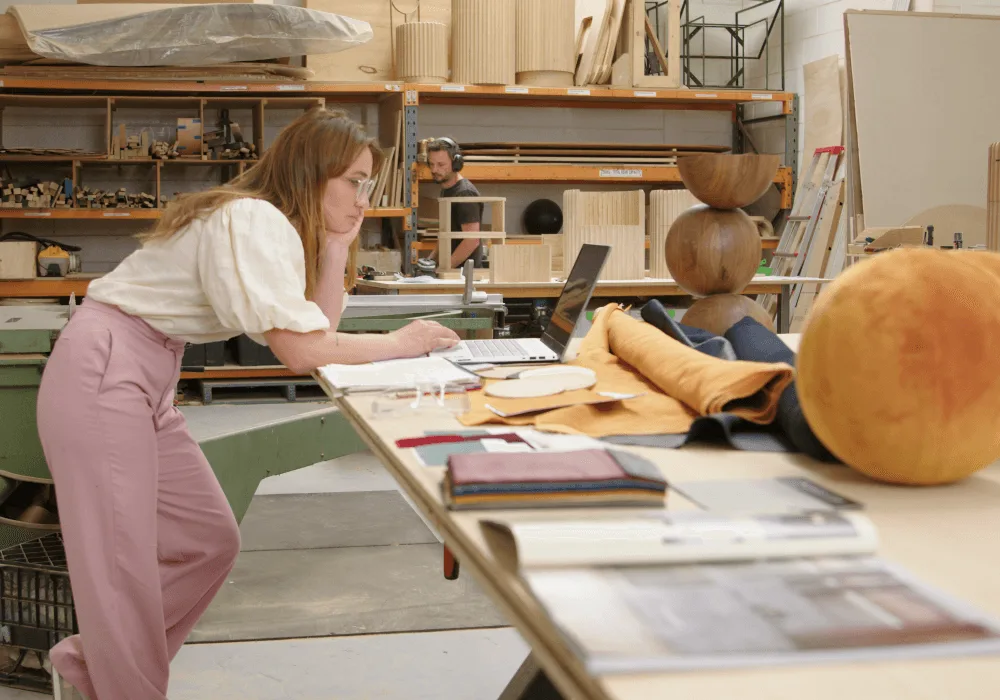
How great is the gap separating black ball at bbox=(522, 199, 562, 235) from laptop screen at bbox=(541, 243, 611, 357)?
17.3 feet

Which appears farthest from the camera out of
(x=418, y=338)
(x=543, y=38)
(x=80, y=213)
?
(x=543, y=38)

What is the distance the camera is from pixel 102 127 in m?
6.86

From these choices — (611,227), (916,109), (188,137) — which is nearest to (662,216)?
(611,227)

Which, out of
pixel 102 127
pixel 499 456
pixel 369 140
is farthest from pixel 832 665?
pixel 102 127

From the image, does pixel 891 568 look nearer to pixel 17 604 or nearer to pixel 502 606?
pixel 502 606

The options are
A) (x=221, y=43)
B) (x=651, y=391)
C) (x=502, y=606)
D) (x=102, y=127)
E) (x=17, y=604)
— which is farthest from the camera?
(x=102, y=127)

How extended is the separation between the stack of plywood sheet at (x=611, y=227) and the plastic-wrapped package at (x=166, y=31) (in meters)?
1.96

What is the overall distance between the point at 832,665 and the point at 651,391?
0.96m

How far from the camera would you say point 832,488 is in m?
1.07

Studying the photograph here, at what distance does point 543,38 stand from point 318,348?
5.40m

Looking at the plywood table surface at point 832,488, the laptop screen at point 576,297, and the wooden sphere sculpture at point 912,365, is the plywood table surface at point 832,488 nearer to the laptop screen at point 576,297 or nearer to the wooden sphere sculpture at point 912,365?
the wooden sphere sculpture at point 912,365

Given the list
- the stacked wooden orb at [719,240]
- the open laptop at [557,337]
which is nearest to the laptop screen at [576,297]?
the open laptop at [557,337]

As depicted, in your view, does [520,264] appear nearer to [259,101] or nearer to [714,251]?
[259,101]

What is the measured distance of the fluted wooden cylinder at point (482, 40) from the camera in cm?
652
